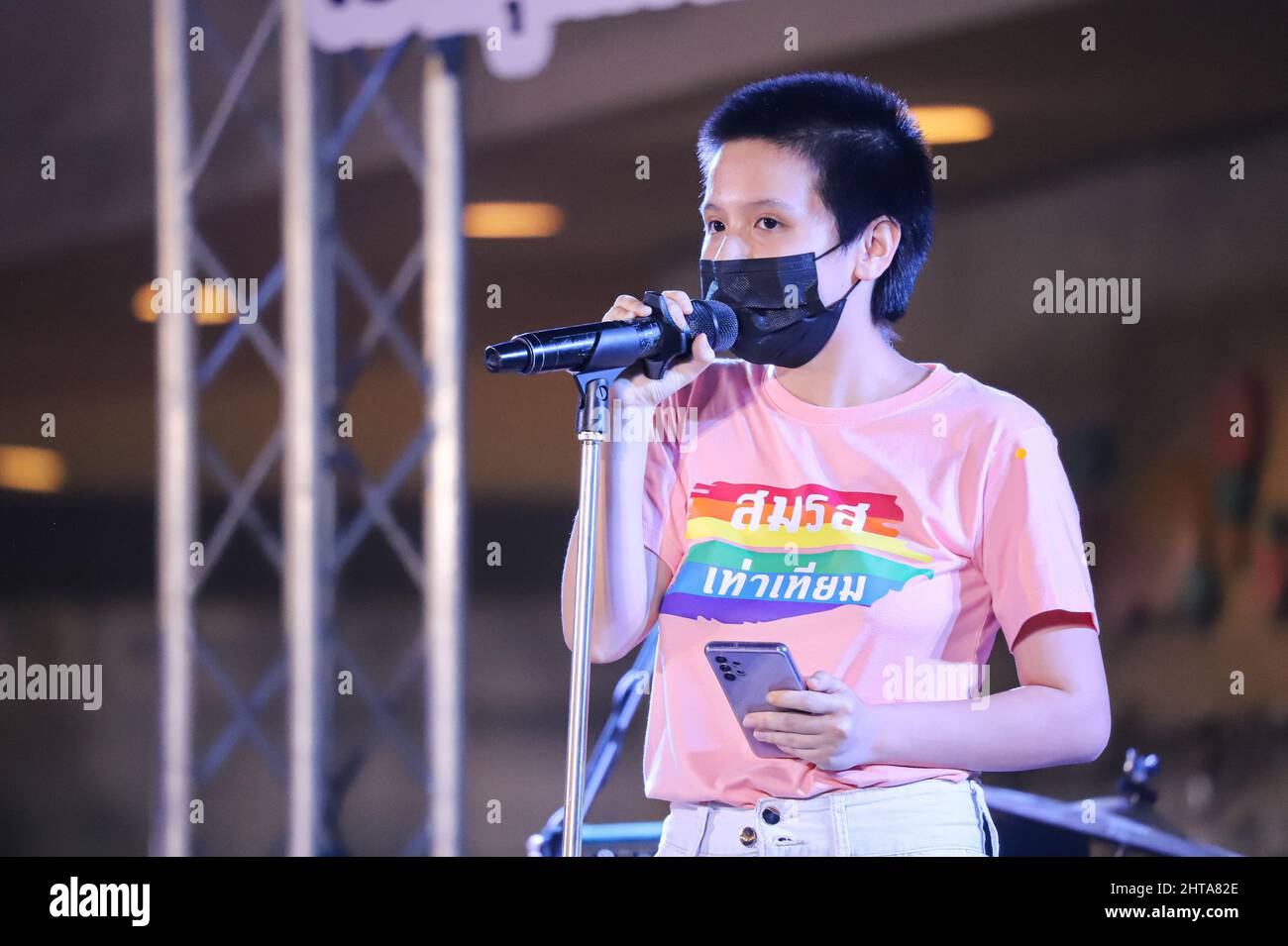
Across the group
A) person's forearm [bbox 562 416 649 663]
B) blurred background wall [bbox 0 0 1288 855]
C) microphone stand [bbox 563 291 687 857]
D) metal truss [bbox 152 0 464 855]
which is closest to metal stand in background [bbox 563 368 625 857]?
microphone stand [bbox 563 291 687 857]

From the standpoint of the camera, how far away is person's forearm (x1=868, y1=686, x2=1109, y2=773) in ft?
5.49

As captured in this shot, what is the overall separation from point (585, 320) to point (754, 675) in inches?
54.5

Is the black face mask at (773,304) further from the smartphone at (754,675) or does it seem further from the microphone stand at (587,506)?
the smartphone at (754,675)

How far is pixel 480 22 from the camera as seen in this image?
283 centimetres

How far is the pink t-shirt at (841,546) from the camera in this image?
5.64ft

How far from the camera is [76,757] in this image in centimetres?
297

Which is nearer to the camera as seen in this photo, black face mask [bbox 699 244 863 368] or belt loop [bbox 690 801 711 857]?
belt loop [bbox 690 801 711 857]

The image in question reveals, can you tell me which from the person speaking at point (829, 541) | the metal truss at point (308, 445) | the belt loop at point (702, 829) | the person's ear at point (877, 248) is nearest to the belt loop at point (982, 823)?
the person speaking at point (829, 541)

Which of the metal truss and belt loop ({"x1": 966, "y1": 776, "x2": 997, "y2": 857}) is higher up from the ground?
the metal truss

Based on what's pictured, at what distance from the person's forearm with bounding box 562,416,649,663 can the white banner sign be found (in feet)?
4.57

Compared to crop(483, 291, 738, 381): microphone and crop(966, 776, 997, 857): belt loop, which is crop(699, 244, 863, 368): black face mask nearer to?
crop(483, 291, 738, 381): microphone

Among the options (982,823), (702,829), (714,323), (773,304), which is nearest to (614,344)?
(714,323)

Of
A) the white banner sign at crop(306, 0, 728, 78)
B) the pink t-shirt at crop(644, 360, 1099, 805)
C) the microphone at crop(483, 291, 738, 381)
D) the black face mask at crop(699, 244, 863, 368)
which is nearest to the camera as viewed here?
the microphone at crop(483, 291, 738, 381)

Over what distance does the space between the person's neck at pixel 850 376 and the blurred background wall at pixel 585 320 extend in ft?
2.22
